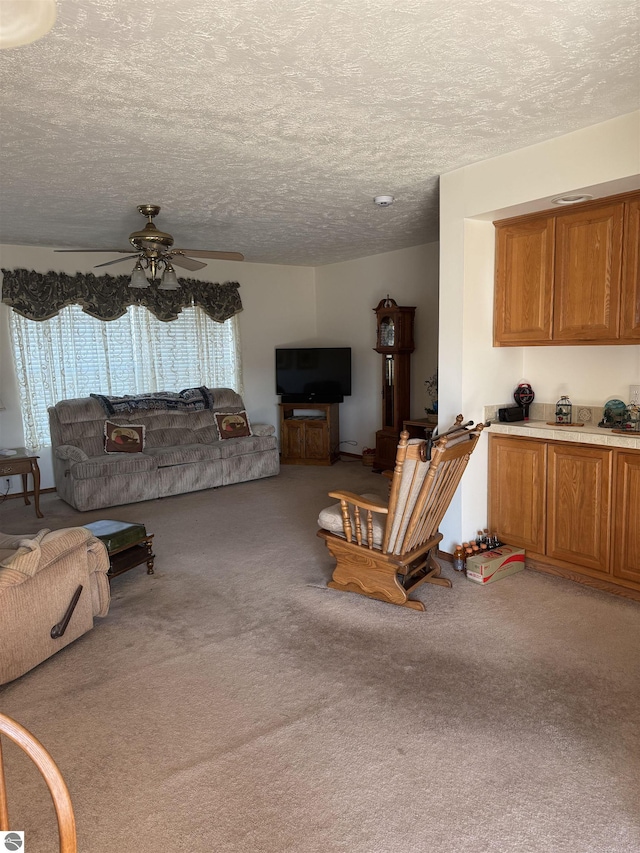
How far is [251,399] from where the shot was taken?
7.88 m

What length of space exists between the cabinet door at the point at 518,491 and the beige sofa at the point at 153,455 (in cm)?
320

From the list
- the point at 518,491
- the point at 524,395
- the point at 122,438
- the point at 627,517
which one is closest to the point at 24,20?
the point at 627,517

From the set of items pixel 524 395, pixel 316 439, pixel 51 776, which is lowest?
pixel 316 439

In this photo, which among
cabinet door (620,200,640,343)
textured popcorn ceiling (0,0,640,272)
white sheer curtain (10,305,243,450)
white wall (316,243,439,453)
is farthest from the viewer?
white wall (316,243,439,453)

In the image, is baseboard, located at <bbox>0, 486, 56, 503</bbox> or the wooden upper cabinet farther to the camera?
baseboard, located at <bbox>0, 486, 56, 503</bbox>

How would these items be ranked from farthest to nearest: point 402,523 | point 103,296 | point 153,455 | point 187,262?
point 103,296
point 153,455
point 187,262
point 402,523

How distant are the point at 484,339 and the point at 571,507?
122 centimetres

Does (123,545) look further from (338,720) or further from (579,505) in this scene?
(579,505)

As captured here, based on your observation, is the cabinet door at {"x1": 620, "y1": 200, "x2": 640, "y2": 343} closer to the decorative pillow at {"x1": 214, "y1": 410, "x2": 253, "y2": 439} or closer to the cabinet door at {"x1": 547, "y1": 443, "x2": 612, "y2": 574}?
the cabinet door at {"x1": 547, "y1": 443, "x2": 612, "y2": 574}

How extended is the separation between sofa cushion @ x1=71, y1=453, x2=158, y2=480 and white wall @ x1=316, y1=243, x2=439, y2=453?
9.50 ft

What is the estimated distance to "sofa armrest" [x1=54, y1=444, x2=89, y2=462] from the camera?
562 centimetres

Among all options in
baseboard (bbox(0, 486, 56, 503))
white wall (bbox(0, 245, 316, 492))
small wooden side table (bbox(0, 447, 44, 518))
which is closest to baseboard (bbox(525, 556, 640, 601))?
small wooden side table (bbox(0, 447, 44, 518))

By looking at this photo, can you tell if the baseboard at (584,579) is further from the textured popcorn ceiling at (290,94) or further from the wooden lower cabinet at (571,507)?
the textured popcorn ceiling at (290,94)

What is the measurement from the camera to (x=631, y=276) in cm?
332
